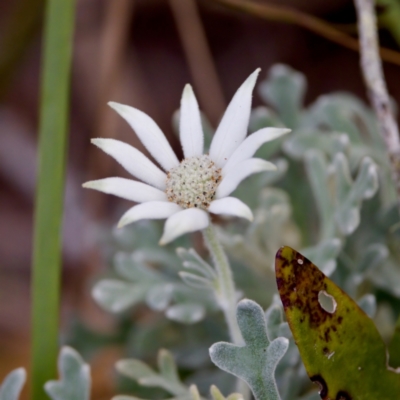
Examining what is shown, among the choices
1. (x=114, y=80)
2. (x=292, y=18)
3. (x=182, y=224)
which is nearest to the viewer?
(x=182, y=224)

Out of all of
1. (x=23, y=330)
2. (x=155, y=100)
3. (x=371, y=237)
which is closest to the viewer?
(x=371, y=237)

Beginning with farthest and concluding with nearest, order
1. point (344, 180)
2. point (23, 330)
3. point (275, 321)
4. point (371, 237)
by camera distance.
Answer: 1. point (23, 330)
2. point (371, 237)
3. point (344, 180)
4. point (275, 321)

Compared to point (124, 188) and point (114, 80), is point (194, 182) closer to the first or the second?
point (124, 188)

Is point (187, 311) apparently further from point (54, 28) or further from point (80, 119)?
point (80, 119)

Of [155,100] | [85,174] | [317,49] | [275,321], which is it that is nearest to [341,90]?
[317,49]

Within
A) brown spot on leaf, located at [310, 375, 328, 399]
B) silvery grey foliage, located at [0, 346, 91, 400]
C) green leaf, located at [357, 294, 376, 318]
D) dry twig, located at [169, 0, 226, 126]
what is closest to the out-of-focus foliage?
green leaf, located at [357, 294, 376, 318]

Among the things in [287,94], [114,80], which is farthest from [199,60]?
[287,94]

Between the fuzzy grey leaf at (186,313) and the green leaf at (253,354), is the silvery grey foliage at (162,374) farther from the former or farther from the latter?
the green leaf at (253,354)

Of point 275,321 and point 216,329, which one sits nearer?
point 275,321
